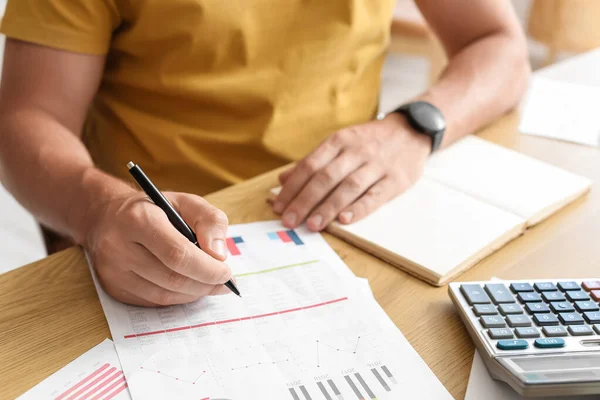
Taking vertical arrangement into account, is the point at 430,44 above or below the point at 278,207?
below

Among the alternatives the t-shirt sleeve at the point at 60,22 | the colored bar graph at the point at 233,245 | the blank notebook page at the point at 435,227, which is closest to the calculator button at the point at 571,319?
the blank notebook page at the point at 435,227

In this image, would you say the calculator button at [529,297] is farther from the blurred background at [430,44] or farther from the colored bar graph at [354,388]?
the blurred background at [430,44]

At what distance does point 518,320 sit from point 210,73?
23.3 inches

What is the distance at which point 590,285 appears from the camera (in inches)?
26.1

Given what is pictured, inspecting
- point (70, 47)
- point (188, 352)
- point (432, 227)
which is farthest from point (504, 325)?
point (70, 47)

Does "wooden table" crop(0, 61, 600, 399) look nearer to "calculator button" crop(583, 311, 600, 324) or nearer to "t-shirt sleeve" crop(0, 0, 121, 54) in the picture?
"calculator button" crop(583, 311, 600, 324)

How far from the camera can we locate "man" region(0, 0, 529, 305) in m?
0.78

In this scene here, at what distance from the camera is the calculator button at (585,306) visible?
63cm

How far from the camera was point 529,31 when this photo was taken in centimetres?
320

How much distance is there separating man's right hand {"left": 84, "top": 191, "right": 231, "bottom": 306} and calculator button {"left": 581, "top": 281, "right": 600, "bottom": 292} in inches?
14.4

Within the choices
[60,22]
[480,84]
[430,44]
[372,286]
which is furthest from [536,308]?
[430,44]

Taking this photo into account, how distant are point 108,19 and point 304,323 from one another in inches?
21.7

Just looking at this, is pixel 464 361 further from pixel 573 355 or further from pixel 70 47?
pixel 70 47

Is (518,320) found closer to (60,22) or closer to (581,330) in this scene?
(581,330)
